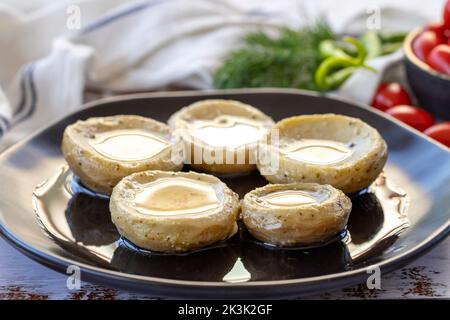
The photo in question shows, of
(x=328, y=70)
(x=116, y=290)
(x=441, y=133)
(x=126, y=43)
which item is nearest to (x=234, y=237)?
(x=116, y=290)

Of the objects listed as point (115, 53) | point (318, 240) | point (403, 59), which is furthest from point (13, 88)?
point (318, 240)

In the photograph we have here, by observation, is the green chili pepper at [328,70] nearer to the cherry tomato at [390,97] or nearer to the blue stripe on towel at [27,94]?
the cherry tomato at [390,97]

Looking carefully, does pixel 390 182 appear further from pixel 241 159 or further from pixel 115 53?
pixel 115 53

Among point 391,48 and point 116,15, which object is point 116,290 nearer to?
point 116,15

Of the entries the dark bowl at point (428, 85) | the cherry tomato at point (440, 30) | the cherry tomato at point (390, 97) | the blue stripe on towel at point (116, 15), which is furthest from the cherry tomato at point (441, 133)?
the blue stripe on towel at point (116, 15)

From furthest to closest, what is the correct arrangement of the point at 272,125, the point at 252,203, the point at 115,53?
the point at 115,53, the point at 272,125, the point at 252,203
